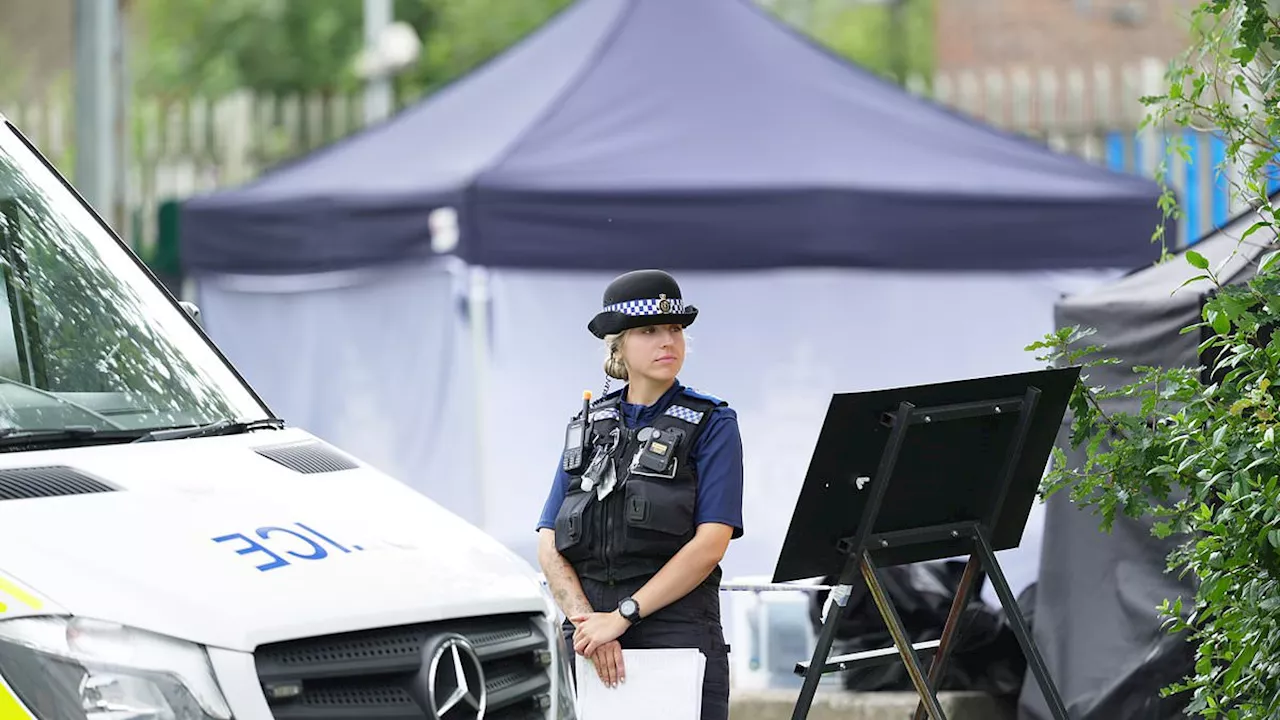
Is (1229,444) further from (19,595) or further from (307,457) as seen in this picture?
(19,595)

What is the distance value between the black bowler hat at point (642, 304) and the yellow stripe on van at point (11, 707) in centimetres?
230

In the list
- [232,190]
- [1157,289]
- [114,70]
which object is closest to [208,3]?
[114,70]

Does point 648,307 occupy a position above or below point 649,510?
above

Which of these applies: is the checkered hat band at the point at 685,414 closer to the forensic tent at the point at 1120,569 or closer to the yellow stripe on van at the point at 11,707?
the forensic tent at the point at 1120,569

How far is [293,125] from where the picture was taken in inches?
685

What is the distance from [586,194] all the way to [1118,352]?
11.4ft

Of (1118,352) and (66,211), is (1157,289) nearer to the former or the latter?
(1118,352)

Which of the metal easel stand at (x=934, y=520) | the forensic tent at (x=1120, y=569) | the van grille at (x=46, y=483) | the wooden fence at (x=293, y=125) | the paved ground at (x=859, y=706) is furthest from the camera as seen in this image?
the wooden fence at (x=293, y=125)

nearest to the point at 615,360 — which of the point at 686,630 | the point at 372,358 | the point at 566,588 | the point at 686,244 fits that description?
the point at 566,588

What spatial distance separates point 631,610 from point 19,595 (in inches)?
83.6

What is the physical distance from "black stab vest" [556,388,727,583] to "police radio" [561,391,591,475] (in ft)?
0.09

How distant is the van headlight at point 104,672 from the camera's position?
11.3 ft

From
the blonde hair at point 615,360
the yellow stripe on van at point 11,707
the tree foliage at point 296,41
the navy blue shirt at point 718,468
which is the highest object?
the tree foliage at point 296,41

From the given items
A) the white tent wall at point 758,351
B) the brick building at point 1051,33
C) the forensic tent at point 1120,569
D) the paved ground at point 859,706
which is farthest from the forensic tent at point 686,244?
the brick building at point 1051,33
